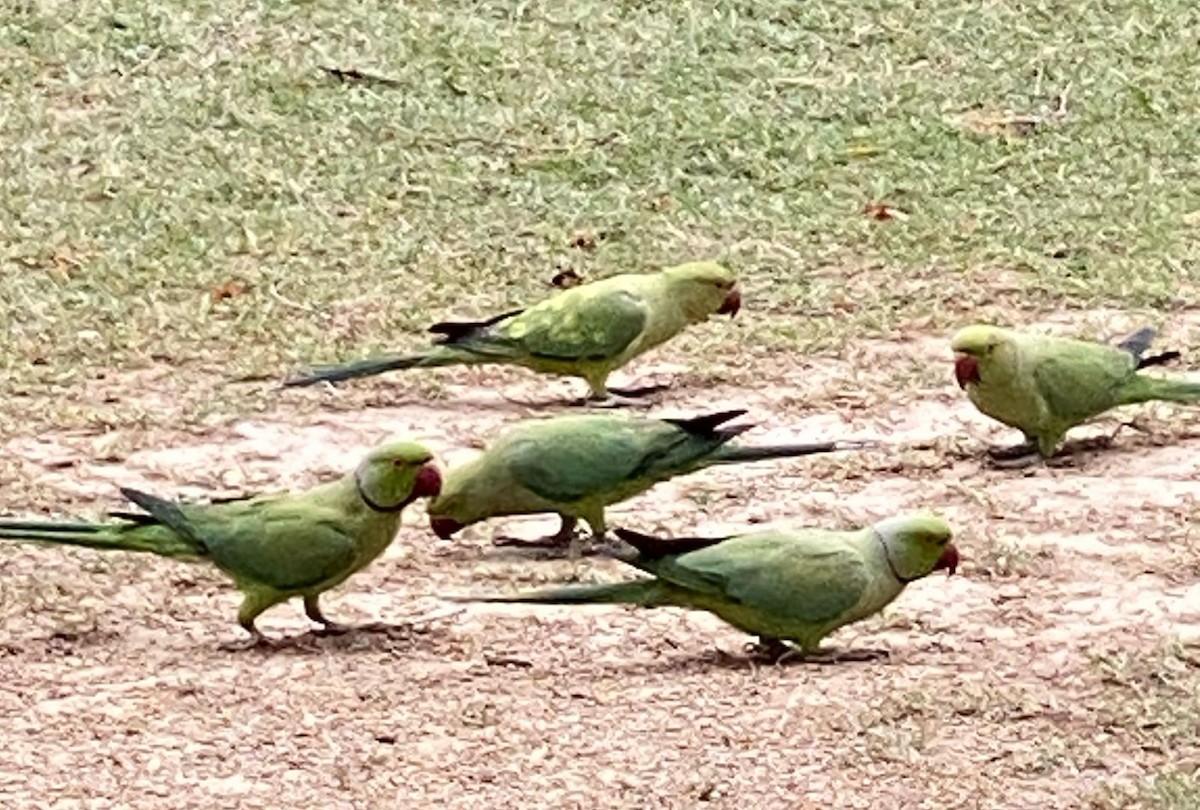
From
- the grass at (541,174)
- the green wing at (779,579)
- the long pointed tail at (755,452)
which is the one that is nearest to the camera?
the green wing at (779,579)

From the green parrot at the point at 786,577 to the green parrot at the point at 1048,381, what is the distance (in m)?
1.18

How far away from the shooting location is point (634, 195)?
27.6ft

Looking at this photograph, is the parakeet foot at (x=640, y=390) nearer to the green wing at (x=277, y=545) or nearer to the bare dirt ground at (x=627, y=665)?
the bare dirt ground at (x=627, y=665)

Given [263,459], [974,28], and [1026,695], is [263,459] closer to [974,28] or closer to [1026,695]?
[1026,695]

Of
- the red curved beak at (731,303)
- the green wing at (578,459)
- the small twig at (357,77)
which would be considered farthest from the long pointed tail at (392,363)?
the small twig at (357,77)

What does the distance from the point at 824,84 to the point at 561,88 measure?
919mm

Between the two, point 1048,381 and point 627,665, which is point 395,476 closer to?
point 627,665

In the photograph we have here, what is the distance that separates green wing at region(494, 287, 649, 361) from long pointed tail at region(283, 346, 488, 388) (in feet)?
0.39

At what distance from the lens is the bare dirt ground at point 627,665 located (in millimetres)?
4484

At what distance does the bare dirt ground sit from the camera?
14.7 ft

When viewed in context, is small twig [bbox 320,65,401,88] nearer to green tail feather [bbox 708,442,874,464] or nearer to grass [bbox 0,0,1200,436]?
grass [bbox 0,0,1200,436]

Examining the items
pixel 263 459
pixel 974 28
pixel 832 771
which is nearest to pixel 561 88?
pixel 974 28

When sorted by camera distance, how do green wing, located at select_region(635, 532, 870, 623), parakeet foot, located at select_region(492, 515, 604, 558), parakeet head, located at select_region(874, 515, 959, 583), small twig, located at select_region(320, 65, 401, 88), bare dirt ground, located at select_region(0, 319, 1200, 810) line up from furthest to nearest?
1. small twig, located at select_region(320, 65, 401, 88)
2. parakeet foot, located at select_region(492, 515, 604, 558)
3. parakeet head, located at select_region(874, 515, 959, 583)
4. green wing, located at select_region(635, 532, 870, 623)
5. bare dirt ground, located at select_region(0, 319, 1200, 810)

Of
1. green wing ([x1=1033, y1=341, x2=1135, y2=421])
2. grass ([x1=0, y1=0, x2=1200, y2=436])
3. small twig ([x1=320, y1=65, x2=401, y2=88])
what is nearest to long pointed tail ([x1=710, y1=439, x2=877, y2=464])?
green wing ([x1=1033, y1=341, x2=1135, y2=421])
